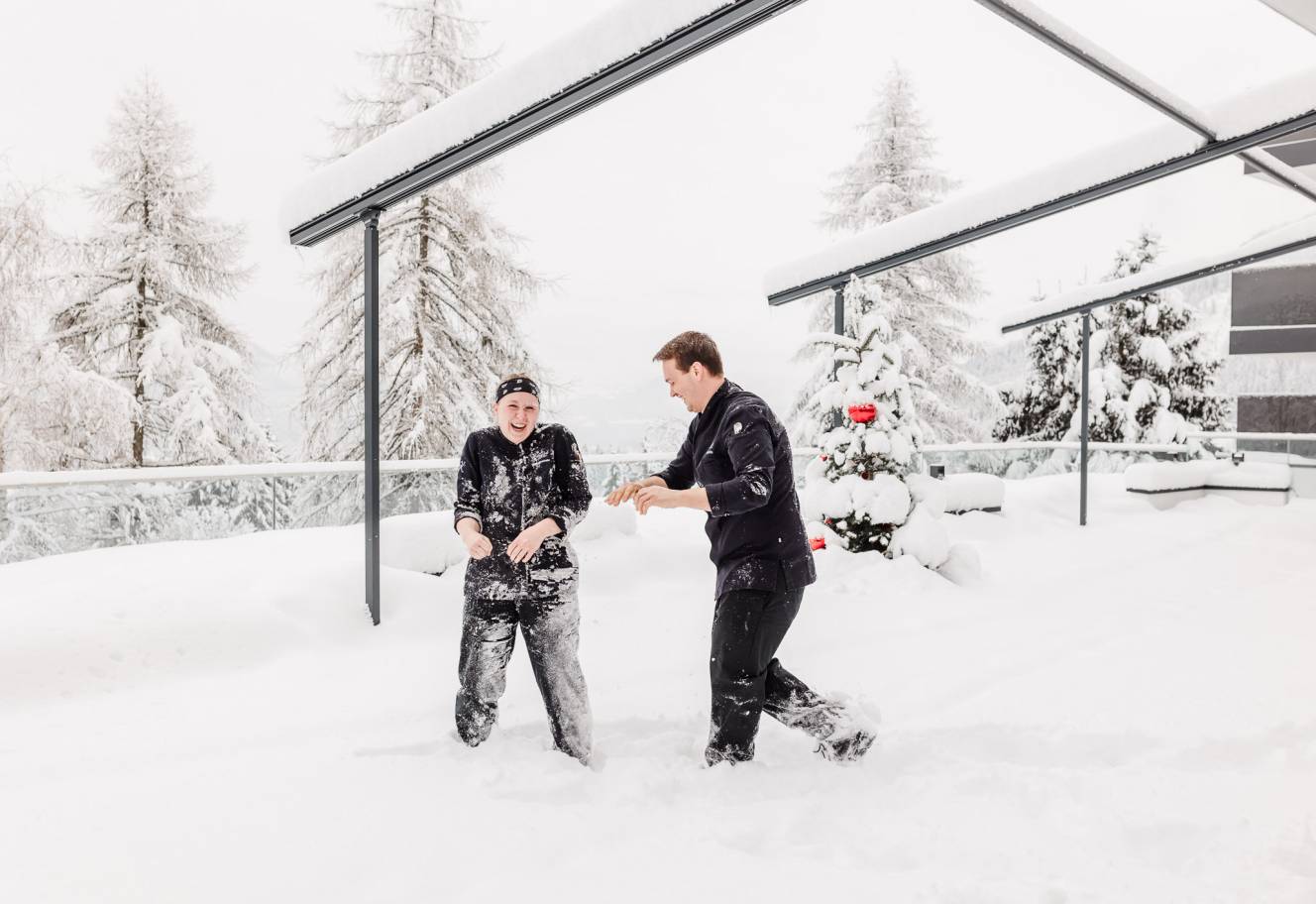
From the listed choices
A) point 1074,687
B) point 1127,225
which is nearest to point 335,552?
point 1074,687

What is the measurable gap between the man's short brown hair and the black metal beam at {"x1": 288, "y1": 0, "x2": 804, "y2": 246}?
171 cm

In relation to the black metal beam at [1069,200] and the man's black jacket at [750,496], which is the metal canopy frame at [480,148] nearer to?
the man's black jacket at [750,496]

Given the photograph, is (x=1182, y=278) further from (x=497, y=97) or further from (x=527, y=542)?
(x=527, y=542)

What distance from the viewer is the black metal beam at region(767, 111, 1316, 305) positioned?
6387 millimetres

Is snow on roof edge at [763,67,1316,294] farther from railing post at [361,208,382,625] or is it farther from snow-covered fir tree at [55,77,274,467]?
snow-covered fir tree at [55,77,274,467]

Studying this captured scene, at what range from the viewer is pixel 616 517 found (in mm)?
7863

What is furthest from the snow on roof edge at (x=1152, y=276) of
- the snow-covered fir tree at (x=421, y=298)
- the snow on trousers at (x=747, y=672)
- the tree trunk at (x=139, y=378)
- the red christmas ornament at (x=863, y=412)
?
the tree trunk at (x=139, y=378)

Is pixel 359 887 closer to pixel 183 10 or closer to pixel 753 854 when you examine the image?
pixel 753 854

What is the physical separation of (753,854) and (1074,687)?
278 cm

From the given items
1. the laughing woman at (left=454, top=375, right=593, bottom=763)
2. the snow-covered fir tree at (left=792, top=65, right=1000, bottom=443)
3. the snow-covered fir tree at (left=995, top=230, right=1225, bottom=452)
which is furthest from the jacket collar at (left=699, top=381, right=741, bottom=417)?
the snow-covered fir tree at (left=995, top=230, right=1225, bottom=452)

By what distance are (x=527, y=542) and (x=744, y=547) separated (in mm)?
894

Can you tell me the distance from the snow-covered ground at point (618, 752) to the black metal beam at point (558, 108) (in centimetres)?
259

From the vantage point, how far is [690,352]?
11.1ft

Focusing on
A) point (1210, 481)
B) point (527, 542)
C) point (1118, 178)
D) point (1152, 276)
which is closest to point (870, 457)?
point (1118, 178)
